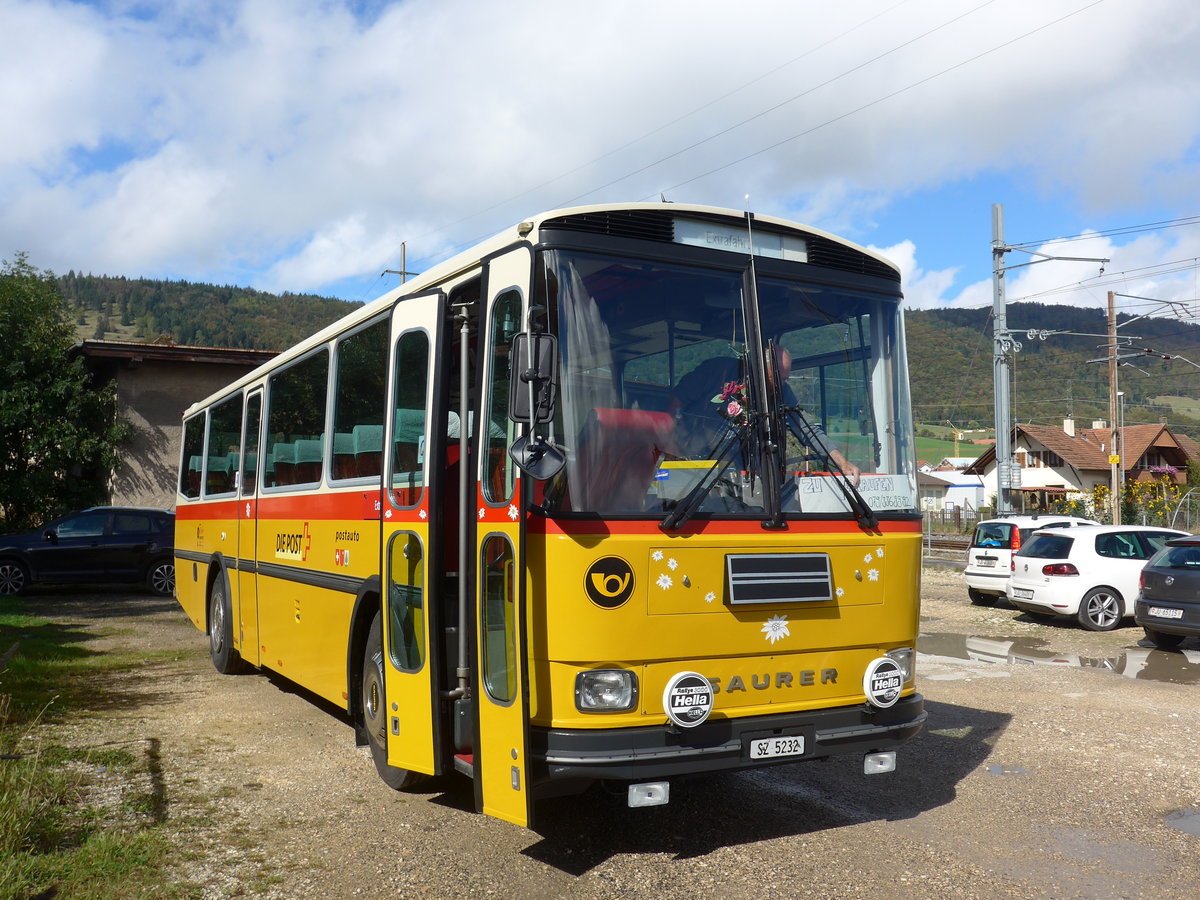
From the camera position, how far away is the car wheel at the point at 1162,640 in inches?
557

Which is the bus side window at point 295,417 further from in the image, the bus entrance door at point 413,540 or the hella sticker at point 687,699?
the hella sticker at point 687,699

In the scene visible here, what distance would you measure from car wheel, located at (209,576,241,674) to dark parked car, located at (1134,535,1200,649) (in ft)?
36.5

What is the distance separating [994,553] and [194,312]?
336 ft

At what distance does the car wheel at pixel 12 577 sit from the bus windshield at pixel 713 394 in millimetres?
18055

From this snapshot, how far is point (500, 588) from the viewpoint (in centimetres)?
520

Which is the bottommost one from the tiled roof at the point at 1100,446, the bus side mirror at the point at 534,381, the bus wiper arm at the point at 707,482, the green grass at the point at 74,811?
the green grass at the point at 74,811

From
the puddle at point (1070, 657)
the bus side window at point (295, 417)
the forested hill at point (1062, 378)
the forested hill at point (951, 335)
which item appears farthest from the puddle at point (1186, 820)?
the forested hill at point (951, 335)

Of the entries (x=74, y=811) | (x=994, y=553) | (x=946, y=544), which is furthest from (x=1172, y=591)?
(x=946, y=544)

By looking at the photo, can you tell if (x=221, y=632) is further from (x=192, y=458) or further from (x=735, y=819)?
(x=735, y=819)

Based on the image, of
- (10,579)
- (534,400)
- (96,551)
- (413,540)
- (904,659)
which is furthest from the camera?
(96,551)

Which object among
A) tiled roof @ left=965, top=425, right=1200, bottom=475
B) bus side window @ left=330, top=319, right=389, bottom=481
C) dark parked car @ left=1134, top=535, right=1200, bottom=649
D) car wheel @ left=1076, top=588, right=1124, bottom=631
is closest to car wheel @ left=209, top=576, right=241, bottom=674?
bus side window @ left=330, top=319, right=389, bottom=481

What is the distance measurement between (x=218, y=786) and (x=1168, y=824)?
5.77m

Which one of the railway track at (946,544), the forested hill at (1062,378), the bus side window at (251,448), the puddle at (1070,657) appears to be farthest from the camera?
the forested hill at (1062,378)

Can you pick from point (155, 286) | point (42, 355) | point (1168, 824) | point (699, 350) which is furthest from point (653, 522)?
point (155, 286)
